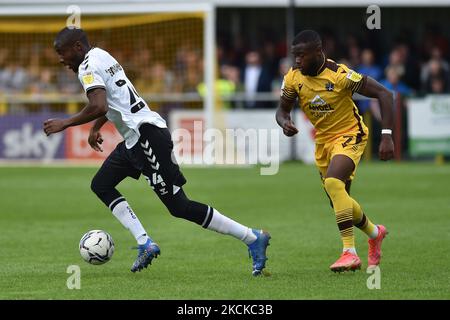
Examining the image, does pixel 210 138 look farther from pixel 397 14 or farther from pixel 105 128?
pixel 397 14

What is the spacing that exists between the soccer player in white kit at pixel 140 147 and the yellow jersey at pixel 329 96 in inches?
46.4

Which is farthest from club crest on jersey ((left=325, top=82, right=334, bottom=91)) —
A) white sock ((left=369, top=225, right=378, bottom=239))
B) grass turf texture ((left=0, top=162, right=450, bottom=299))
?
grass turf texture ((left=0, top=162, right=450, bottom=299))

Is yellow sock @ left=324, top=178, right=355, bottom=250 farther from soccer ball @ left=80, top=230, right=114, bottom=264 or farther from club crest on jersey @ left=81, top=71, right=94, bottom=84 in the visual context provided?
club crest on jersey @ left=81, top=71, right=94, bottom=84

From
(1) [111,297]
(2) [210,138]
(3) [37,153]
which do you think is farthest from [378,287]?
(3) [37,153]

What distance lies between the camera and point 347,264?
910cm

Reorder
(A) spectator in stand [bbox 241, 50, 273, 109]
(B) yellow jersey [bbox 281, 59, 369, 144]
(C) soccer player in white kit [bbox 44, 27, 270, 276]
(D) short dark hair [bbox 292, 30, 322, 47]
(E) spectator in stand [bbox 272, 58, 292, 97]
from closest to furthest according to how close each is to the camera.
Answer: (C) soccer player in white kit [bbox 44, 27, 270, 276]
(D) short dark hair [bbox 292, 30, 322, 47]
(B) yellow jersey [bbox 281, 59, 369, 144]
(E) spectator in stand [bbox 272, 58, 292, 97]
(A) spectator in stand [bbox 241, 50, 273, 109]

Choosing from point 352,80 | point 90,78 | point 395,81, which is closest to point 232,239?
point 352,80

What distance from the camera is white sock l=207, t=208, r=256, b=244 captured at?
359 inches

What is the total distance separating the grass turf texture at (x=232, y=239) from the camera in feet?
27.5

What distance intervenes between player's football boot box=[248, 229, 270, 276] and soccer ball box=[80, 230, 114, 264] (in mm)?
1306

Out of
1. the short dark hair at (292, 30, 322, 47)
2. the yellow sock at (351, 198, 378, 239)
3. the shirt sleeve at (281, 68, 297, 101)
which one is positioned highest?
the short dark hair at (292, 30, 322, 47)

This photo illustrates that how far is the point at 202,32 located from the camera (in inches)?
984

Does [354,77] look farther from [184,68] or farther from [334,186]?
[184,68]

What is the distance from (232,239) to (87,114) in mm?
3800
